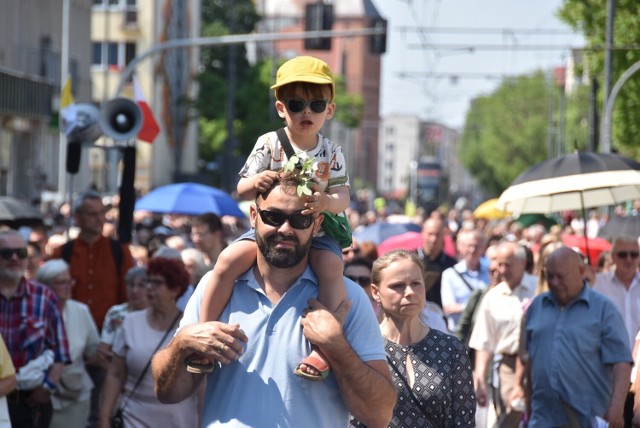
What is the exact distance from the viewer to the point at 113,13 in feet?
215

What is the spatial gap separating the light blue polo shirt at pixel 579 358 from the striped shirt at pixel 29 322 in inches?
122

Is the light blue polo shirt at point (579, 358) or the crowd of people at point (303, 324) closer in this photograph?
the crowd of people at point (303, 324)

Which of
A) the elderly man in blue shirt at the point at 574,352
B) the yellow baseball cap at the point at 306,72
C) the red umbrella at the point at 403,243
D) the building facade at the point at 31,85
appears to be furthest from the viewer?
the building facade at the point at 31,85

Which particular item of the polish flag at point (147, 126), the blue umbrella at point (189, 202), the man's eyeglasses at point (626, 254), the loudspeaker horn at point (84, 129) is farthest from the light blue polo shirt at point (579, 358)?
the blue umbrella at point (189, 202)

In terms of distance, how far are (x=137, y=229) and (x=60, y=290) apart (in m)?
10.2

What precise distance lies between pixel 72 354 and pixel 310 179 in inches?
220

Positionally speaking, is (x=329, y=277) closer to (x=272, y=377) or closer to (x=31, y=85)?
(x=272, y=377)

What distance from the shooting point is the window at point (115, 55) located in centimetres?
6619

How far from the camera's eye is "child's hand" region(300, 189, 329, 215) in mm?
5277

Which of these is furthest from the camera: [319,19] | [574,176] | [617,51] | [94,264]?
[617,51]

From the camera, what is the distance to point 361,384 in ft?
17.2

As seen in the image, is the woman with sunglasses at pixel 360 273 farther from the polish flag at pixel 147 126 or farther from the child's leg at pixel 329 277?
the polish flag at pixel 147 126

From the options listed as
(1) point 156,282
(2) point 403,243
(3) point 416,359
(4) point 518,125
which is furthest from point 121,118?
(4) point 518,125

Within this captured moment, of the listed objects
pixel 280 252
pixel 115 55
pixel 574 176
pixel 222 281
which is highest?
pixel 115 55
